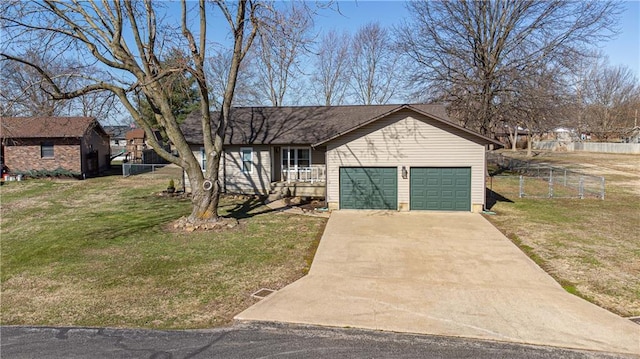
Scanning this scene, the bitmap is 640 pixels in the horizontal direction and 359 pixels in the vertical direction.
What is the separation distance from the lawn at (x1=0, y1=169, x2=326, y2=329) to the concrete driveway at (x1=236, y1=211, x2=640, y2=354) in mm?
886

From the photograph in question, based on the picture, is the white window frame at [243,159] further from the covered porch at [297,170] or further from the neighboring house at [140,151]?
the neighboring house at [140,151]

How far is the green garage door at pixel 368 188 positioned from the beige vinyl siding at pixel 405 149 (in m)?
0.21

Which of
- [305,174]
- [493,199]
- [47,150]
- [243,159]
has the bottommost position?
[493,199]

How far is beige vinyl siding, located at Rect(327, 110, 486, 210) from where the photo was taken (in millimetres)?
16156

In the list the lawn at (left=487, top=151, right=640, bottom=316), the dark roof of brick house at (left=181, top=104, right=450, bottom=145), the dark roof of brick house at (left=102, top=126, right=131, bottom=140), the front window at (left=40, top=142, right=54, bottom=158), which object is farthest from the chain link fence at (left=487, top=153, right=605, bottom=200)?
the dark roof of brick house at (left=102, top=126, right=131, bottom=140)

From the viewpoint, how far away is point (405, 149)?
54.2 ft

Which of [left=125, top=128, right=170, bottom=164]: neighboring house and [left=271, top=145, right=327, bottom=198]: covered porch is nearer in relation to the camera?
[left=271, top=145, right=327, bottom=198]: covered porch

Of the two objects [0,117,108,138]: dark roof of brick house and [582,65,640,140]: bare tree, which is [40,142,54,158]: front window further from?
[582,65,640,140]: bare tree

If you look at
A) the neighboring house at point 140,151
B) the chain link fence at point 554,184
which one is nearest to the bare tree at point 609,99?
the chain link fence at point 554,184

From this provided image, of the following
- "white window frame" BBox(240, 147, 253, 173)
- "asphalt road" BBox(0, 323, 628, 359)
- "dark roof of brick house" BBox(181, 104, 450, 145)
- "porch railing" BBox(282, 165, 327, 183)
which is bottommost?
"asphalt road" BBox(0, 323, 628, 359)

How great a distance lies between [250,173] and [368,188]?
266 inches

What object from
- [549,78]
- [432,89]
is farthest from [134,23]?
[549,78]

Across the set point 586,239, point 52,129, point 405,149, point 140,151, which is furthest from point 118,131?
point 586,239

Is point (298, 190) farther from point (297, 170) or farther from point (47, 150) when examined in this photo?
point (47, 150)
